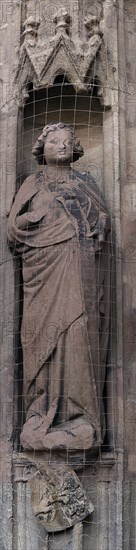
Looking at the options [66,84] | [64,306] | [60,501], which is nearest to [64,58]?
[66,84]

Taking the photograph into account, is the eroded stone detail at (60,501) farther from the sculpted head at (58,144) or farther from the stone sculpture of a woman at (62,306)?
the sculpted head at (58,144)

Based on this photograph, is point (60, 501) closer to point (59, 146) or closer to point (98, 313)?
point (98, 313)

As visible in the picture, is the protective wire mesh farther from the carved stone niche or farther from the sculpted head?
the sculpted head

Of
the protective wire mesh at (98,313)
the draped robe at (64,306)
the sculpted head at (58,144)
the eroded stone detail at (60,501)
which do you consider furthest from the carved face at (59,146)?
the eroded stone detail at (60,501)

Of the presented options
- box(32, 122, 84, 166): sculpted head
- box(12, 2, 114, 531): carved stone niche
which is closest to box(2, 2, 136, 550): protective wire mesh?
box(12, 2, 114, 531): carved stone niche

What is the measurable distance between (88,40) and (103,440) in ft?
7.83

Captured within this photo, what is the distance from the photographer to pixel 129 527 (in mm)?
6480

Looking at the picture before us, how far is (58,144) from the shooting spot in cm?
684

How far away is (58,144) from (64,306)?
3.27ft

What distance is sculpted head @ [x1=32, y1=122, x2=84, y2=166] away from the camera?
269 inches

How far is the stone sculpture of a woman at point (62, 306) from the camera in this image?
6379 mm

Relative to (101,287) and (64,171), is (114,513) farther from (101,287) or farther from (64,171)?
(64,171)

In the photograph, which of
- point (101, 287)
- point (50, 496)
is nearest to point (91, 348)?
point (101, 287)

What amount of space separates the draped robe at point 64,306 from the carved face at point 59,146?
0.16 metres
